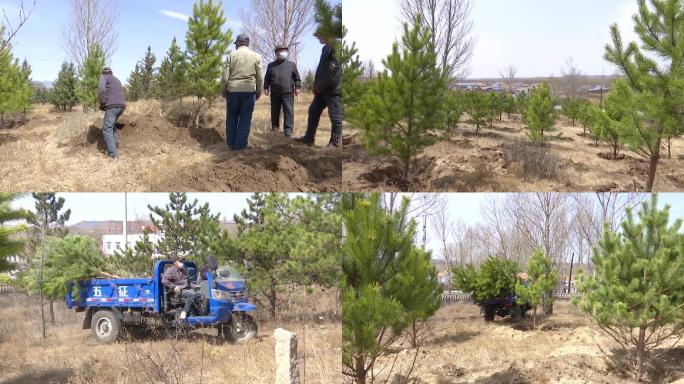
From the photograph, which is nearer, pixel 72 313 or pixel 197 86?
pixel 72 313

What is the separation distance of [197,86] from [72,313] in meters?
4.57

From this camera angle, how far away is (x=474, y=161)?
9.92 m

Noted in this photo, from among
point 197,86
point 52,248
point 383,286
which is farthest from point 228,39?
point 383,286

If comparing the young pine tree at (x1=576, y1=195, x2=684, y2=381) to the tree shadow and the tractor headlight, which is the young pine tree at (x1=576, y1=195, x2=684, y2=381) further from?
the tree shadow

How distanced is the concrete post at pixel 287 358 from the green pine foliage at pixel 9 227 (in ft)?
8.64

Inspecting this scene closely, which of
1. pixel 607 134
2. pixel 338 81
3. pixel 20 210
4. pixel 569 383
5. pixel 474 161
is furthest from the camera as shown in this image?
pixel 607 134

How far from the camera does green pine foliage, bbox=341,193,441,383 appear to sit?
5129 millimetres

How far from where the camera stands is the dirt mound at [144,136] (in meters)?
7.58

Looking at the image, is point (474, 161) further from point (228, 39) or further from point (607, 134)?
point (228, 39)

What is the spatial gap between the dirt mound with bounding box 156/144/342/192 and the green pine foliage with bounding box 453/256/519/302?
8.76m

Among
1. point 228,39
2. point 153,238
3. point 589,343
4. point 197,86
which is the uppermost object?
point 228,39

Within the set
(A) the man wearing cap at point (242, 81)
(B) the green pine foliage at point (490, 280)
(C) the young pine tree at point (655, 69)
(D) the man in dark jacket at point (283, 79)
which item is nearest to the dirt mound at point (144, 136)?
(A) the man wearing cap at point (242, 81)

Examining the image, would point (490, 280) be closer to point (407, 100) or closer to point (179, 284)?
point (407, 100)

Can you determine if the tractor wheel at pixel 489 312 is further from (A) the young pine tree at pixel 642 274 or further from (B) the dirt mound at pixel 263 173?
(B) the dirt mound at pixel 263 173
